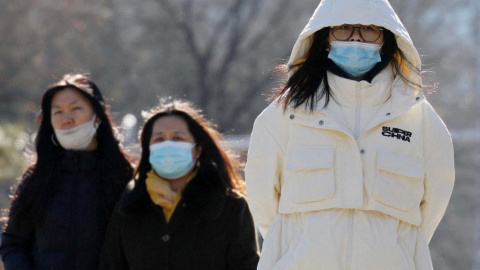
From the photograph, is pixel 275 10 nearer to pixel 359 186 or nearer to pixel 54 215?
pixel 54 215

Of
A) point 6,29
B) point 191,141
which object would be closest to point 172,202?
point 191,141

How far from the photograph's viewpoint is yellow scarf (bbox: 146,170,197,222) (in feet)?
19.6

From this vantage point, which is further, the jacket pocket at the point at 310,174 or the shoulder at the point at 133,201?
the shoulder at the point at 133,201

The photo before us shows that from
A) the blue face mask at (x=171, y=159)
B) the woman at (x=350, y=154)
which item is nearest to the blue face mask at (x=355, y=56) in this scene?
the woman at (x=350, y=154)

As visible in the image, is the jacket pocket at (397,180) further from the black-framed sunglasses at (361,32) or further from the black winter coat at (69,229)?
the black winter coat at (69,229)

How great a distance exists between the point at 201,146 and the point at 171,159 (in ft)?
0.90

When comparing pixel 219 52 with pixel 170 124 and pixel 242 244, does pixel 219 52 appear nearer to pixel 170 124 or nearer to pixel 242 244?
pixel 170 124

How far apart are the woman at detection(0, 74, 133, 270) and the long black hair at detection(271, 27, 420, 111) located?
1.61 meters

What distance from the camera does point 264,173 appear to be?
4875 mm

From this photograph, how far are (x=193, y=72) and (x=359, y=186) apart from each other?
1773 cm

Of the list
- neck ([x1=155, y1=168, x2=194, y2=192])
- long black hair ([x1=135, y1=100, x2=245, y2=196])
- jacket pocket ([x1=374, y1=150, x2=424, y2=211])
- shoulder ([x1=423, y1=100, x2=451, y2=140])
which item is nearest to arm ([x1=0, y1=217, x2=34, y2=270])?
long black hair ([x1=135, y1=100, x2=245, y2=196])

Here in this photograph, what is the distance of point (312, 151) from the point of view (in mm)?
4652

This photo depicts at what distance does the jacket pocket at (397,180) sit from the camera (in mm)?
4570

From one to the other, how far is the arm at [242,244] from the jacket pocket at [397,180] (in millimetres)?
1479
